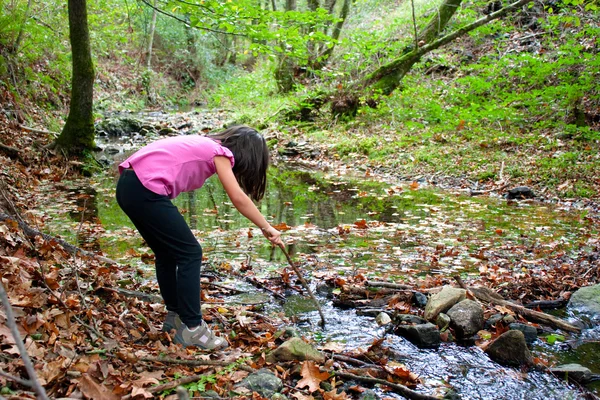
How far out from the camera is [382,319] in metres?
3.46

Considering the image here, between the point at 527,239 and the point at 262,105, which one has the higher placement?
the point at 262,105

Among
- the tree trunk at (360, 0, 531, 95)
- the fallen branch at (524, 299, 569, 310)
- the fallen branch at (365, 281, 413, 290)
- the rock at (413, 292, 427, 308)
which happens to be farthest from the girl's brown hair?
the tree trunk at (360, 0, 531, 95)

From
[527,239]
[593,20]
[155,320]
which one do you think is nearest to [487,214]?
[527,239]

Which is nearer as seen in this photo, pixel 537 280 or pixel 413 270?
pixel 537 280

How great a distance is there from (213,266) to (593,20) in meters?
10.2

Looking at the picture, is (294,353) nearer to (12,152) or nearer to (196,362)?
(196,362)

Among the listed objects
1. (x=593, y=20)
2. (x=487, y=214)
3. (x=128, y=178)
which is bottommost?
(x=487, y=214)

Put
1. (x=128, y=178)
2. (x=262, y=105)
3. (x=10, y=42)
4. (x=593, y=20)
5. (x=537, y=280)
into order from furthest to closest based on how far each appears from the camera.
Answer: (x=262, y=105)
(x=593, y=20)
(x=10, y=42)
(x=537, y=280)
(x=128, y=178)

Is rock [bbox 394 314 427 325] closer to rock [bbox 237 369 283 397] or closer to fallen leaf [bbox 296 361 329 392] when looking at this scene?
fallen leaf [bbox 296 361 329 392]

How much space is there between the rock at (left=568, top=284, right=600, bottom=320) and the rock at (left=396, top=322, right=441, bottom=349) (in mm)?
1276

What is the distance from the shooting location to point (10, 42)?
375 inches

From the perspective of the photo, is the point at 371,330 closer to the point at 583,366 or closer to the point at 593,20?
the point at 583,366

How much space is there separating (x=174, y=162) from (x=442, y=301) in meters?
2.10

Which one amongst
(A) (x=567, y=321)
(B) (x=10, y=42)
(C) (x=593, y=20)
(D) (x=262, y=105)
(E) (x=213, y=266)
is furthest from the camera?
(D) (x=262, y=105)
